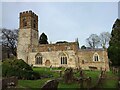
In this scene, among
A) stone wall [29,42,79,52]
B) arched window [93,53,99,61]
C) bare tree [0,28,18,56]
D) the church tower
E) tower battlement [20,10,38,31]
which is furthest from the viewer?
bare tree [0,28,18,56]

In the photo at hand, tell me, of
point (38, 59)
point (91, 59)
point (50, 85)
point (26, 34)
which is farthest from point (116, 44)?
point (50, 85)

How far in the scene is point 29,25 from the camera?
44406mm

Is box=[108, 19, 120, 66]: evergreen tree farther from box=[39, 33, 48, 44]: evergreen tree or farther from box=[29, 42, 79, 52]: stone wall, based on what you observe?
box=[39, 33, 48, 44]: evergreen tree

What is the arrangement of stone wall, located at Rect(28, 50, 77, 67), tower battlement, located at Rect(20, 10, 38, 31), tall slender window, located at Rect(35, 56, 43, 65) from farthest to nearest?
tower battlement, located at Rect(20, 10, 38, 31)
tall slender window, located at Rect(35, 56, 43, 65)
stone wall, located at Rect(28, 50, 77, 67)

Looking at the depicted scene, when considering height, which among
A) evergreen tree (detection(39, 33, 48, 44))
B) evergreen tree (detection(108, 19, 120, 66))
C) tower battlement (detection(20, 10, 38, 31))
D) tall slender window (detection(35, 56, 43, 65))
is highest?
tower battlement (detection(20, 10, 38, 31))

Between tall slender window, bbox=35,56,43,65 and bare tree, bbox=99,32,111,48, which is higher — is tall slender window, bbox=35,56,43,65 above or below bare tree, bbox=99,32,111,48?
below

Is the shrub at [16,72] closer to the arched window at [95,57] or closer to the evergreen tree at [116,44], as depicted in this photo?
the evergreen tree at [116,44]

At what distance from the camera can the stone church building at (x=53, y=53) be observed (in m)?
39.8

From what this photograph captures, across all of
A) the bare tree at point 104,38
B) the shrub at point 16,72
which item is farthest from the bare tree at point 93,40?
the shrub at point 16,72

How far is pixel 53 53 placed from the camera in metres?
41.4

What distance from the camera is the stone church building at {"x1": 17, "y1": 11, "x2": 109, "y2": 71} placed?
3981cm

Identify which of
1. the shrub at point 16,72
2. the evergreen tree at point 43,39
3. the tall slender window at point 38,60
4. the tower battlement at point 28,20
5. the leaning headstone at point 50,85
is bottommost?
the leaning headstone at point 50,85

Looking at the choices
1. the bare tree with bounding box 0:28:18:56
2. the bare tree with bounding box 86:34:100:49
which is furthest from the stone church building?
the bare tree with bounding box 86:34:100:49

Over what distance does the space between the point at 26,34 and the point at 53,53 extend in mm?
7825
